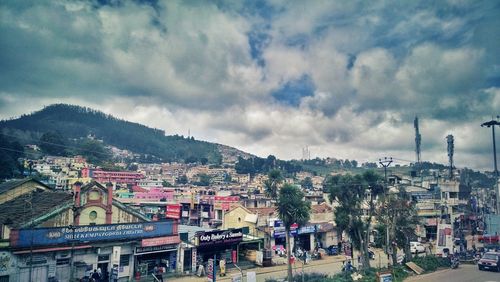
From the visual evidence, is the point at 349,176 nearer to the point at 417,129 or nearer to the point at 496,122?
the point at 496,122

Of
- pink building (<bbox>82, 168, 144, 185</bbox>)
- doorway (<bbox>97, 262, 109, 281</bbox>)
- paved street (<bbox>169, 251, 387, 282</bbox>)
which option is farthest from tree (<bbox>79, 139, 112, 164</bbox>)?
doorway (<bbox>97, 262, 109, 281</bbox>)

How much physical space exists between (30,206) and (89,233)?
25.4ft

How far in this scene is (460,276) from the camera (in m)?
32.2

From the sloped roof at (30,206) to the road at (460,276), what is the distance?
32.5 metres

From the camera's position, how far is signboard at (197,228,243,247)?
122 ft

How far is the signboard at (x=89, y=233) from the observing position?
87.2 ft

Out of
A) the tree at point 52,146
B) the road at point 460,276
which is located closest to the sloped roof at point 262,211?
the road at point 460,276

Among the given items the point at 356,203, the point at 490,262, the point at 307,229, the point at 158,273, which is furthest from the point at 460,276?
the point at 158,273

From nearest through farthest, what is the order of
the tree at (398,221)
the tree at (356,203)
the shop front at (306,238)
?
the tree at (356,203), the tree at (398,221), the shop front at (306,238)

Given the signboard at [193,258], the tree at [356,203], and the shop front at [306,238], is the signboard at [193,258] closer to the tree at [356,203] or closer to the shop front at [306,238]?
the tree at [356,203]

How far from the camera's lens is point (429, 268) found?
35.8 metres

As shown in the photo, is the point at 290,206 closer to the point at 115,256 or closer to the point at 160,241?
the point at 160,241

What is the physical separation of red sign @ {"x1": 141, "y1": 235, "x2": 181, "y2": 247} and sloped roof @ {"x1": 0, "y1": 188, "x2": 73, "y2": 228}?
7714mm

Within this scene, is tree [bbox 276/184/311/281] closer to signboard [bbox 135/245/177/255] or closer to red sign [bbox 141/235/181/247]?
red sign [bbox 141/235/181/247]
